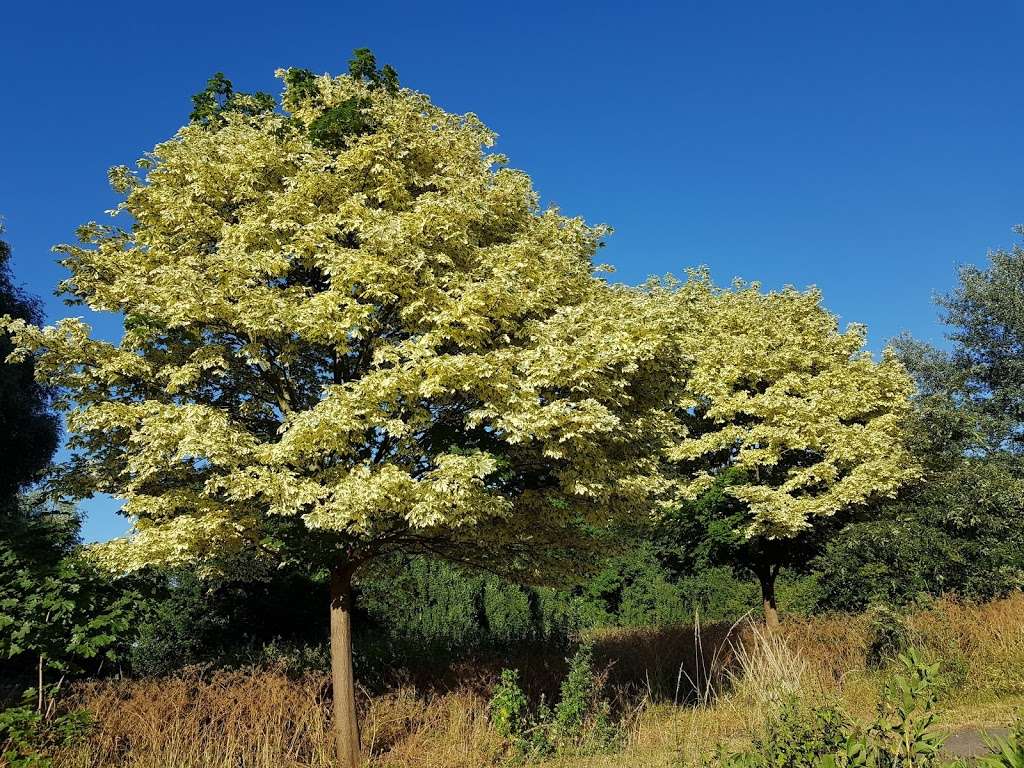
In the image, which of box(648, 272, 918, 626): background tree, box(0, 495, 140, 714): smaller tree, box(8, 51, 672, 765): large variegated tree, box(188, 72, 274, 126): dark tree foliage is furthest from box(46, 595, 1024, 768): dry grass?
box(188, 72, 274, 126): dark tree foliage

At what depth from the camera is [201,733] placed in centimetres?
774

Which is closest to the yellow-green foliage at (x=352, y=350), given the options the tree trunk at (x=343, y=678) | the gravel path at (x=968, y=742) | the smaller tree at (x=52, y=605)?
the tree trunk at (x=343, y=678)

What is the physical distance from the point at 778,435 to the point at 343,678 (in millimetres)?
11457

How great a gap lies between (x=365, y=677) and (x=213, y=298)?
7.09m

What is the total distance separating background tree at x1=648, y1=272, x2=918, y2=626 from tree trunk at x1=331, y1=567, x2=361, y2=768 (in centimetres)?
810

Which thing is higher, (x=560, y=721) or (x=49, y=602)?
(x=49, y=602)

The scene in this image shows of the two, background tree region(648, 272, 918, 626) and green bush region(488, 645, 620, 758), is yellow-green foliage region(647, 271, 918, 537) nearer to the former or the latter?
background tree region(648, 272, 918, 626)

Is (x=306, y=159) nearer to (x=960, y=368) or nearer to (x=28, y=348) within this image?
(x=28, y=348)

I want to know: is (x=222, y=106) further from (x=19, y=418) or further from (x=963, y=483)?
(x=963, y=483)

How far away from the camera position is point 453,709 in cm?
954

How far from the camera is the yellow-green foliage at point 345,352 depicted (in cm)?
723

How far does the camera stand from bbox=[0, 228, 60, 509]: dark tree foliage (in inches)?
643

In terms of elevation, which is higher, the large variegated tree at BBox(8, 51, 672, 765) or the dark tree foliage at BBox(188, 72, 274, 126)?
the dark tree foliage at BBox(188, 72, 274, 126)

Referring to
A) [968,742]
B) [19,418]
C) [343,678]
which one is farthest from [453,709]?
[19,418]
